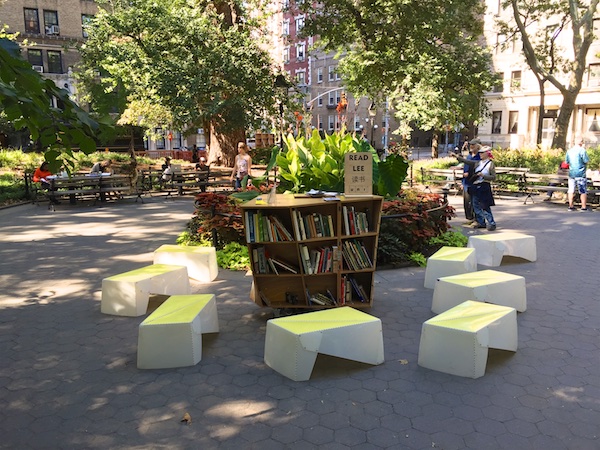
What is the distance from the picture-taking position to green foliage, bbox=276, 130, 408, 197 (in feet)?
24.2

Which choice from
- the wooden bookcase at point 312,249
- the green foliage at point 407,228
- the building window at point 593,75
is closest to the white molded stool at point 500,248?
the green foliage at point 407,228

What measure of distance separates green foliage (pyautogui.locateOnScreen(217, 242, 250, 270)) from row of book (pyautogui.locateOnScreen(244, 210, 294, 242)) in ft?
8.58

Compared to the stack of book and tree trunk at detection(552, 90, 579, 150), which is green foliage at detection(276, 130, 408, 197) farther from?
tree trunk at detection(552, 90, 579, 150)

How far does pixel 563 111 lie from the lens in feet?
74.9

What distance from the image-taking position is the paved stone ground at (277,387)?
380 centimetres

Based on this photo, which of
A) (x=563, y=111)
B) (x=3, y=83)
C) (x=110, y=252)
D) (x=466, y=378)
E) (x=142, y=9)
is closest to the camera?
(x=3, y=83)

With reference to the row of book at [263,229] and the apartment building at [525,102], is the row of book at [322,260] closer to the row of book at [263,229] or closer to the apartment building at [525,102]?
the row of book at [263,229]

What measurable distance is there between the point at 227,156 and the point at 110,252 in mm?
16457

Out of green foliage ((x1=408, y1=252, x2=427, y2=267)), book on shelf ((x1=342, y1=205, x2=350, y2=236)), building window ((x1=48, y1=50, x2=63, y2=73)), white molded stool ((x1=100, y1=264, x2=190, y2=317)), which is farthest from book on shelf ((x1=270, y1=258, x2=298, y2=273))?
building window ((x1=48, y1=50, x2=63, y2=73))

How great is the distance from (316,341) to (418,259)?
4512mm

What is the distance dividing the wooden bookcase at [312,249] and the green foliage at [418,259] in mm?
2469

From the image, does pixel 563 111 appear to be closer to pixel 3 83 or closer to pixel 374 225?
pixel 374 225

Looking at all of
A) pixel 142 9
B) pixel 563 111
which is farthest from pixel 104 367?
pixel 563 111

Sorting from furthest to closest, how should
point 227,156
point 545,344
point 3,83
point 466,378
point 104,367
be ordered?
point 227,156 → point 545,344 → point 104,367 → point 466,378 → point 3,83
